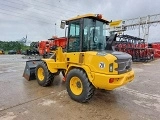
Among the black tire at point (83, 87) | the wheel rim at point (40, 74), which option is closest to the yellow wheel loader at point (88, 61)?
the black tire at point (83, 87)

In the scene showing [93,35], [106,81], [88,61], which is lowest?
[106,81]

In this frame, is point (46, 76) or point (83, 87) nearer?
point (83, 87)

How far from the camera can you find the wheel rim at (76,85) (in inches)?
200

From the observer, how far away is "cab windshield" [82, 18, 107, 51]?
5160 mm

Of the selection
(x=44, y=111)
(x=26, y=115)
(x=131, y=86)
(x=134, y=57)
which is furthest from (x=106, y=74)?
(x=134, y=57)

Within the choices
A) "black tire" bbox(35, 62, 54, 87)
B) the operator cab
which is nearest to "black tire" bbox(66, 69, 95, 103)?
the operator cab

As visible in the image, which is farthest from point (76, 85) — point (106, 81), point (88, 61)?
point (106, 81)

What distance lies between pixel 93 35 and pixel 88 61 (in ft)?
2.98

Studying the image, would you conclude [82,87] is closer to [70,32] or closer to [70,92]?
[70,92]

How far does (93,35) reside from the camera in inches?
206

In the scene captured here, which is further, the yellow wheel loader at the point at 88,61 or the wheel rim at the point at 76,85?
the wheel rim at the point at 76,85

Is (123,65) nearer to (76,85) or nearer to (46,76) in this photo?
(76,85)

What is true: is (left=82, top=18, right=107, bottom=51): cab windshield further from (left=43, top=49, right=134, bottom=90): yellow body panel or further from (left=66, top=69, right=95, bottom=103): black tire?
(left=66, top=69, right=95, bottom=103): black tire

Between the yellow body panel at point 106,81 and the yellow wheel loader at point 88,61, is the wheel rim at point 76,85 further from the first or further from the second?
the yellow body panel at point 106,81
